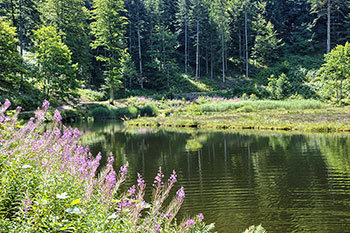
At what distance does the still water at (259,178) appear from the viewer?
5.52 m

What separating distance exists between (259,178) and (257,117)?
16568mm

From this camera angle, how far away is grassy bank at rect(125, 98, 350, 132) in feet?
63.8

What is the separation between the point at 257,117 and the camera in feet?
78.9

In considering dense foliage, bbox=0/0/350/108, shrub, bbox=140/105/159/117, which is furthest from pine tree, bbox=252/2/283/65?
shrub, bbox=140/105/159/117

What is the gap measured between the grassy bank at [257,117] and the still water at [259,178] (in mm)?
4100

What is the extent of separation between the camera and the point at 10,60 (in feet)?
76.4

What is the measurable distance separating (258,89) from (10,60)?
3130 centimetres

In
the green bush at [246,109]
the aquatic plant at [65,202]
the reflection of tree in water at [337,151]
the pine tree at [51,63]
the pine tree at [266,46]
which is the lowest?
the reflection of tree in water at [337,151]

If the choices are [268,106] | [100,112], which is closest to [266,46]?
[268,106]

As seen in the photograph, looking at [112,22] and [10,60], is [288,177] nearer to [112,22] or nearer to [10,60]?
[10,60]

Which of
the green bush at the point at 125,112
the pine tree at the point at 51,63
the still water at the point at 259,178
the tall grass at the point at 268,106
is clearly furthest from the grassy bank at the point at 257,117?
the pine tree at the point at 51,63

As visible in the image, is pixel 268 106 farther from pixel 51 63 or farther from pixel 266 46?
pixel 266 46

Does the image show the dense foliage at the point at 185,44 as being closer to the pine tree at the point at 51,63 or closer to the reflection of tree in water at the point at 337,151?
the pine tree at the point at 51,63

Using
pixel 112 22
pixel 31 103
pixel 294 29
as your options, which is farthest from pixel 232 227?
pixel 294 29
